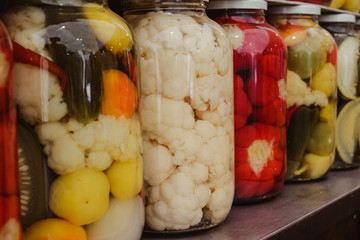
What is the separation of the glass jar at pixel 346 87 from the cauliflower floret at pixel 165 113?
613mm

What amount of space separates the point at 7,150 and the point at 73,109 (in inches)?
3.9

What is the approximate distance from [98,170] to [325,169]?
66 cm

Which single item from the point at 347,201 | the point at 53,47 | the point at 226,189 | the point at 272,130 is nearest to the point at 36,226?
the point at 53,47

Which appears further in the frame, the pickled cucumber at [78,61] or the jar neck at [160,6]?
the jar neck at [160,6]

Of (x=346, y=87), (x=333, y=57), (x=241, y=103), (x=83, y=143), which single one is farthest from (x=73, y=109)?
(x=346, y=87)

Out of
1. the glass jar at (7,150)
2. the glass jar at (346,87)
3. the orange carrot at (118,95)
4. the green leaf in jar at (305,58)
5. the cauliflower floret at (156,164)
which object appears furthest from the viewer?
the glass jar at (346,87)

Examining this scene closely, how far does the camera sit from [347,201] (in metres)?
1.01

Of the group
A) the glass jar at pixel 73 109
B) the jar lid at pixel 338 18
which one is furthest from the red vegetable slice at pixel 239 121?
the jar lid at pixel 338 18

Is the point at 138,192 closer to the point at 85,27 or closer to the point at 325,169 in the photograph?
the point at 85,27

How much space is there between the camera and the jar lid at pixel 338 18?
124 cm

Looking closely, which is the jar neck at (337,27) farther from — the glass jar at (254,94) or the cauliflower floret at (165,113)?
the cauliflower floret at (165,113)

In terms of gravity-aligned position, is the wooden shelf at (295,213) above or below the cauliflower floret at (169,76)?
below

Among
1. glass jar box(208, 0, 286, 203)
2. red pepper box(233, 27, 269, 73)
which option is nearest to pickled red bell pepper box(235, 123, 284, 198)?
glass jar box(208, 0, 286, 203)

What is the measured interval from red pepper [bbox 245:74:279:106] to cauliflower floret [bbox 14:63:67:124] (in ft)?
1.36
